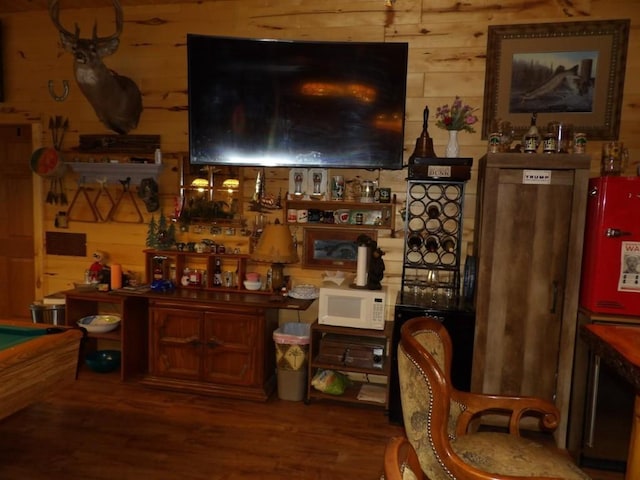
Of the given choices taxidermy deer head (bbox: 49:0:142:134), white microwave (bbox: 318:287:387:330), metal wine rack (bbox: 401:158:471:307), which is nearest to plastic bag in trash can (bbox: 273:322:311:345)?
white microwave (bbox: 318:287:387:330)

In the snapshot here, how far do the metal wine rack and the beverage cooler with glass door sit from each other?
0.83 metres

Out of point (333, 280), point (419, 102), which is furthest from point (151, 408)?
point (419, 102)

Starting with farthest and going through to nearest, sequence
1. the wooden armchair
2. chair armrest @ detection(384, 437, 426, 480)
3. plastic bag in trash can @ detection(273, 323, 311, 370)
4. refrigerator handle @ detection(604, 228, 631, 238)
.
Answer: plastic bag in trash can @ detection(273, 323, 311, 370) < refrigerator handle @ detection(604, 228, 631, 238) < the wooden armchair < chair armrest @ detection(384, 437, 426, 480)

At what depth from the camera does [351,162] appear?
3.00 meters

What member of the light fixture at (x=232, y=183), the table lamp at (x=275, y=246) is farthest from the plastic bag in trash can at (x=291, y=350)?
the light fixture at (x=232, y=183)

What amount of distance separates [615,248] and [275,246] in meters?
2.11

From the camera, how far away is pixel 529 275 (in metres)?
2.63

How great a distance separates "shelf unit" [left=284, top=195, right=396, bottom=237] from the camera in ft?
10.5

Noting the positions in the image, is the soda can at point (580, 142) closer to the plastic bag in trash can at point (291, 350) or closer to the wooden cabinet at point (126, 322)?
the plastic bag in trash can at point (291, 350)

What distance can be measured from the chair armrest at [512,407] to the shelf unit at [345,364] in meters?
1.01

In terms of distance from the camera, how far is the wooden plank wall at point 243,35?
304 centimetres

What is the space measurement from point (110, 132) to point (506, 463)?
12.1 ft

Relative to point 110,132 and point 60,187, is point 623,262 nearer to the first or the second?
point 110,132

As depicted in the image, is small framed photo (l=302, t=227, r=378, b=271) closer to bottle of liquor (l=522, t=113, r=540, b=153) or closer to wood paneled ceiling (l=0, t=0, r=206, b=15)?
bottle of liquor (l=522, t=113, r=540, b=153)
